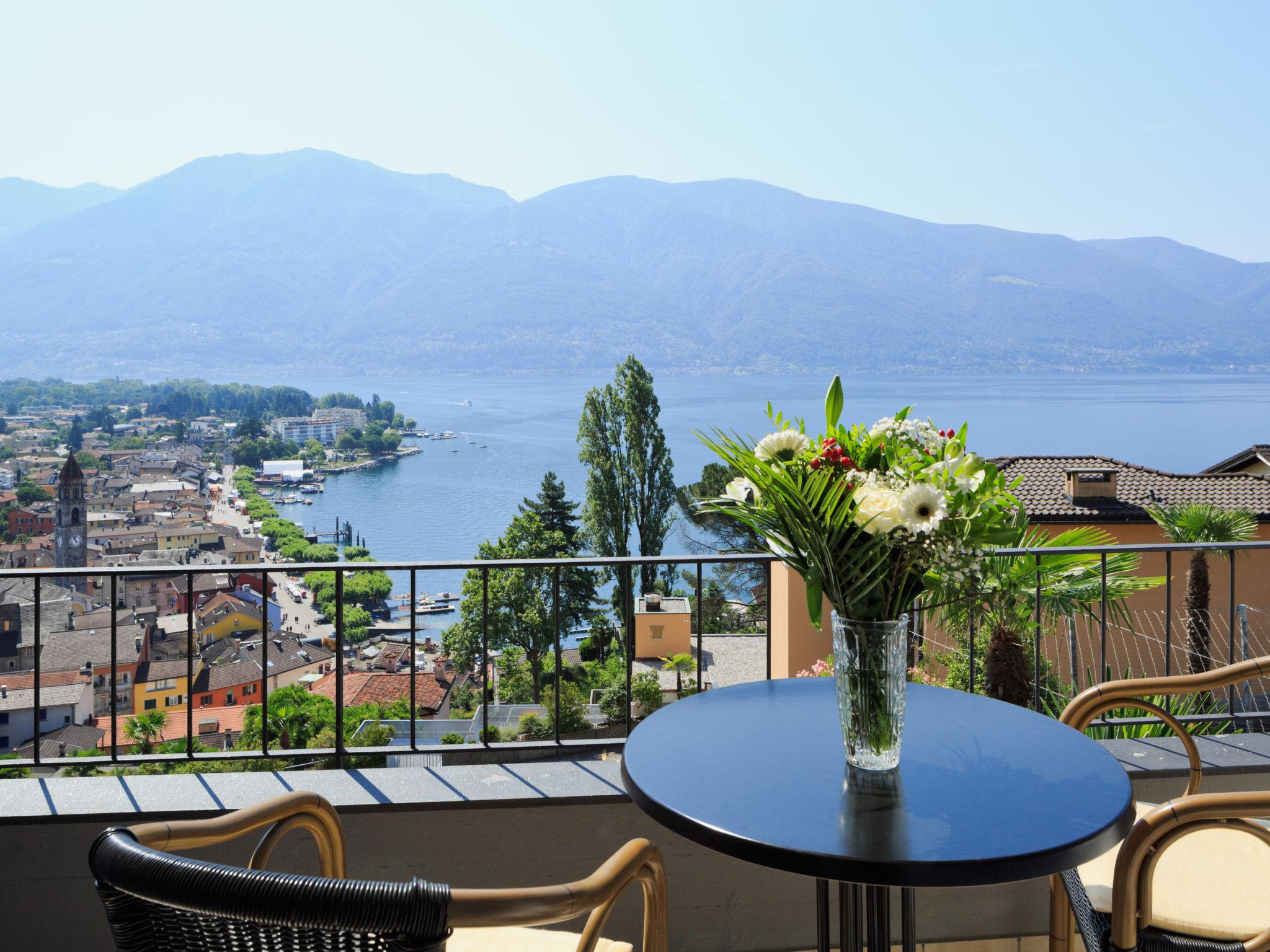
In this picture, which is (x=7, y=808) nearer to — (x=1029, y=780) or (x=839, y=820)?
(x=839, y=820)

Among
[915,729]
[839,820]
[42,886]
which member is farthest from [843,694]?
[42,886]

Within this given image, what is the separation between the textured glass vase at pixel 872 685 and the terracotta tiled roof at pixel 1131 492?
19558 millimetres

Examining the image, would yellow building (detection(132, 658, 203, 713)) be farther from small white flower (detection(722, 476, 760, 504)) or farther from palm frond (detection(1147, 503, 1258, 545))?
small white flower (detection(722, 476, 760, 504))

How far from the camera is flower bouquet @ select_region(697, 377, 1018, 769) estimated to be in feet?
3.77

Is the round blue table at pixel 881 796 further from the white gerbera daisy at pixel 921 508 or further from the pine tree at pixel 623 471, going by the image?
the pine tree at pixel 623 471

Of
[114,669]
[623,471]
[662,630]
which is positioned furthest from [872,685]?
[623,471]

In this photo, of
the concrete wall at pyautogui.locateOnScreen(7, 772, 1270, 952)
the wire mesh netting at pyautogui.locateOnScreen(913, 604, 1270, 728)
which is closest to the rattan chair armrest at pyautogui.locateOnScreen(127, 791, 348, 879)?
the concrete wall at pyautogui.locateOnScreen(7, 772, 1270, 952)

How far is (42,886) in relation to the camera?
1.93 m

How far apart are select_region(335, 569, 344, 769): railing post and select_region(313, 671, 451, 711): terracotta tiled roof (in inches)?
804

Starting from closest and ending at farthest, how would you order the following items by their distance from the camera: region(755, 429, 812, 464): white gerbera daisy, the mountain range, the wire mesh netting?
1. region(755, 429, 812, 464): white gerbera daisy
2. the wire mesh netting
3. the mountain range

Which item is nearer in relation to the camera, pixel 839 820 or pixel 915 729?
pixel 839 820

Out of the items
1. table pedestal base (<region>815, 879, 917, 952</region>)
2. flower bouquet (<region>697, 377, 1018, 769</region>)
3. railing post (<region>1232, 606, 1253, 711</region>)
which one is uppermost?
flower bouquet (<region>697, 377, 1018, 769</region>)

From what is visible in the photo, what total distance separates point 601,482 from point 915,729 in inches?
1160

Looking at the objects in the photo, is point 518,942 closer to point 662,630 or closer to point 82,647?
point 82,647
